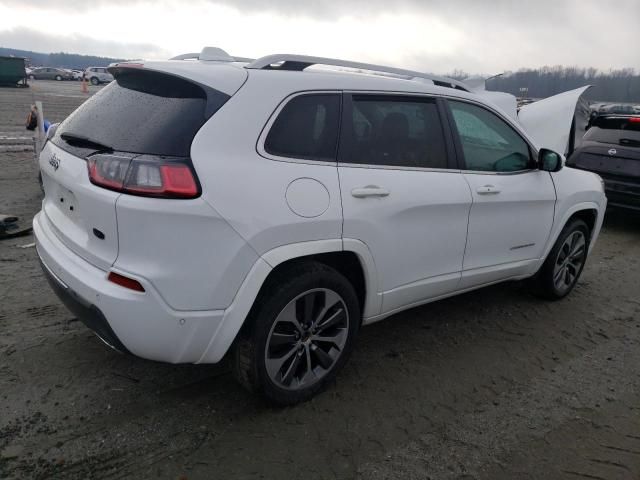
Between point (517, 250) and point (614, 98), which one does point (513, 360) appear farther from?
point (614, 98)

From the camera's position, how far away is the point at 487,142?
383 cm

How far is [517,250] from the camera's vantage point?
4.08 metres

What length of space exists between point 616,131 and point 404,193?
6126mm

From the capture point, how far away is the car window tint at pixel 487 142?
360 centimetres

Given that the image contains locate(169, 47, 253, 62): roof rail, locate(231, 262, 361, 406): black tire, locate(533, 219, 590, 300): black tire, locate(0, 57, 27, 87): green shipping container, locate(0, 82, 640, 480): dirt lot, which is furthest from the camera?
locate(0, 57, 27, 87): green shipping container

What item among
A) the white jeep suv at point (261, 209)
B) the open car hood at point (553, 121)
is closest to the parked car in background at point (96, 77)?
the open car hood at point (553, 121)

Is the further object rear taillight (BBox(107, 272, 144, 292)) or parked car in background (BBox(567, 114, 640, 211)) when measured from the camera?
parked car in background (BBox(567, 114, 640, 211))

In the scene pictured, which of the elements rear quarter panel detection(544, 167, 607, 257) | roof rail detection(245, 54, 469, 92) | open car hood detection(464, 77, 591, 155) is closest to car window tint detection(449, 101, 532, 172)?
rear quarter panel detection(544, 167, 607, 257)

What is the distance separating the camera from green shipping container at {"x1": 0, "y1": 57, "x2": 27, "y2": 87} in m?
32.8

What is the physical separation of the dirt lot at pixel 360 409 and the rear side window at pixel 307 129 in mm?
1421

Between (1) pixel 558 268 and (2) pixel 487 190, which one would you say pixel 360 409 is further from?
(1) pixel 558 268

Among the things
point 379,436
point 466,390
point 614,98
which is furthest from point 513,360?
point 614,98

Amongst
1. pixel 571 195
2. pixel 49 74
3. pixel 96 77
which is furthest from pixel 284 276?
pixel 49 74

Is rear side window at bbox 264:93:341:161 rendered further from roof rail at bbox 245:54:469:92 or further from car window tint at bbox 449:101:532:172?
car window tint at bbox 449:101:532:172
